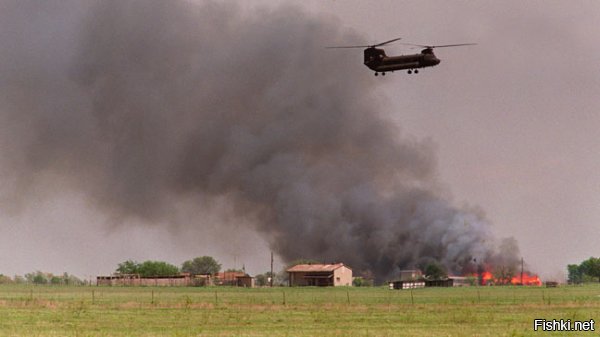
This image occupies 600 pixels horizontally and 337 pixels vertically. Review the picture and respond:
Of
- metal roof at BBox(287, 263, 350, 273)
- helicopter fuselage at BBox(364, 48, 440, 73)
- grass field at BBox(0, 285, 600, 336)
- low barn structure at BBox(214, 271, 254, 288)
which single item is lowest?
grass field at BBox(0, 285, 600, 336)

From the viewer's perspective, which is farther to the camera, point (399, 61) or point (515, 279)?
point (515, 279)

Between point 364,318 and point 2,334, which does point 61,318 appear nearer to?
point 2,334

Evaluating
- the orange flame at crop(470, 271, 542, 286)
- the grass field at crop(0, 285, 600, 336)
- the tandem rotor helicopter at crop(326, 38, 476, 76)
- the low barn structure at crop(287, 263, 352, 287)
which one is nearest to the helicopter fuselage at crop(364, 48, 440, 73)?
the tandem rotor helicopter at crop(326, 38, 476, 76)

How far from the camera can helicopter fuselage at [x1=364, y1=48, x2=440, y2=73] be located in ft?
386

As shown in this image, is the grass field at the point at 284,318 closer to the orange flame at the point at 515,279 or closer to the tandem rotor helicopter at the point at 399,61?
the tandem rotor helicopter at the point at 399,61

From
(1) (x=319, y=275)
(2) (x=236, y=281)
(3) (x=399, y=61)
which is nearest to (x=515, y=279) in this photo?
(1) (x=319, y=275)

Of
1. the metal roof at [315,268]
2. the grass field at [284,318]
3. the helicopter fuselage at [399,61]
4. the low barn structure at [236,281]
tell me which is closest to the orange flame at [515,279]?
the metal roof at [315,268]

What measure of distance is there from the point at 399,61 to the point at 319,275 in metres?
70.7

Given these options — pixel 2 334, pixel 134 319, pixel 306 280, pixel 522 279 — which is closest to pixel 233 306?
pixel 134 319

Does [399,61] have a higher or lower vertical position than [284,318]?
higher

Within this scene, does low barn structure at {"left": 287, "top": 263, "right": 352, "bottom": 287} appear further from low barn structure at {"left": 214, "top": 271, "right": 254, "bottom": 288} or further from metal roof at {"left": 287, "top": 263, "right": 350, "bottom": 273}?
low barn structure at {"left": 214, "top": 271, "right": 254, "bottom": 288}

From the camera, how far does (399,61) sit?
119 m

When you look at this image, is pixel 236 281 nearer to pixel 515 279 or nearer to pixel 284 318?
pixel 515 279

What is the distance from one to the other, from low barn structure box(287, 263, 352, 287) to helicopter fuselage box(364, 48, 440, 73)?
2624 inches
